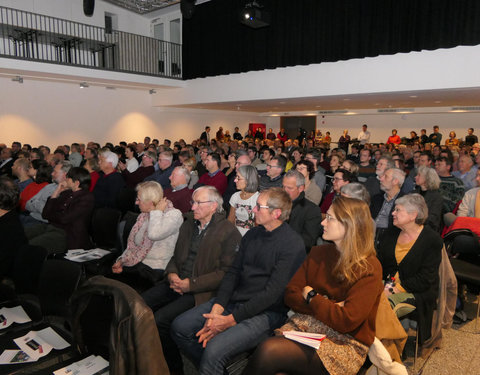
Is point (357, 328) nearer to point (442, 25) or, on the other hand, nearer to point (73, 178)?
point (73, 178)

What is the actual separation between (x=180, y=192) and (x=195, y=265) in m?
1.60

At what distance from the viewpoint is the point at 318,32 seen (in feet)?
34.7

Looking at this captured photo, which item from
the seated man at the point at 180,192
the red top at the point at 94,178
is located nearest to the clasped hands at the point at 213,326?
the seated man at the point at 180,192

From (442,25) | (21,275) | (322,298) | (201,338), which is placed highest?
(442,25)

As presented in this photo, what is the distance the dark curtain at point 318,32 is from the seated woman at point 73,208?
8.40m

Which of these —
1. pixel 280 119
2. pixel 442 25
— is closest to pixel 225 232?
pixel 442 25

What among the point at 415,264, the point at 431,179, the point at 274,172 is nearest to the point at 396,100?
the point at 431,179

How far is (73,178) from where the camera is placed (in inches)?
155

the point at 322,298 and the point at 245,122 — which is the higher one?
the point at 245,122

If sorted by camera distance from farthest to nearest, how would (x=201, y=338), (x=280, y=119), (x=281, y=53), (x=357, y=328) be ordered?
1. (x=280, y=119)
2. (x=281, y=53)
3. (x=201, y=338)
4. (x=357, y=328)

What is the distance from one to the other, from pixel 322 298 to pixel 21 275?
2267 millimetres

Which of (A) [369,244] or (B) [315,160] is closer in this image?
(A) [369,244]

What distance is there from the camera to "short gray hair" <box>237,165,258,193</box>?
3629 mm

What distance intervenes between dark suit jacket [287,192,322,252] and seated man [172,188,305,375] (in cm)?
106
